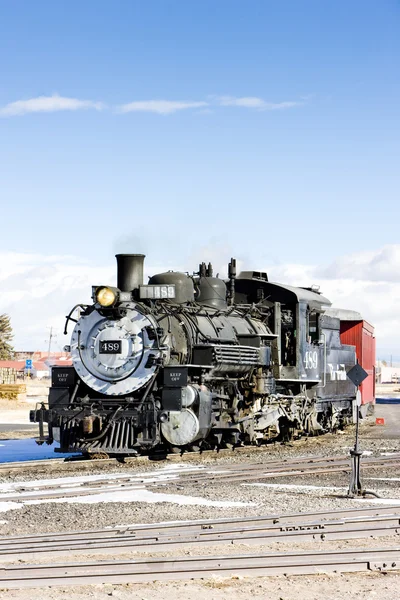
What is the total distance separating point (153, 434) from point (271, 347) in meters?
5.62

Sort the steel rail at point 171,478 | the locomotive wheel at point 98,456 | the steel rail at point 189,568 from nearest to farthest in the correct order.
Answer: the steel rail at point 189,568, the steel rail at point 171,478, the locomotive wheel at point 98,456

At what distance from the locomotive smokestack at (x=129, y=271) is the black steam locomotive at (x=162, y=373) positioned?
20 millimetres

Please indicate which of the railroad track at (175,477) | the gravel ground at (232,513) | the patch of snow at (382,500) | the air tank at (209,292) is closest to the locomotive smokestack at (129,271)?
the air tank at (209,292)

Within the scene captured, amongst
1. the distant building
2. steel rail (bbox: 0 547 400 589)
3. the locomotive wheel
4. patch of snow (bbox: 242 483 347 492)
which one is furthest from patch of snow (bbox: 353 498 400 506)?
the distant building

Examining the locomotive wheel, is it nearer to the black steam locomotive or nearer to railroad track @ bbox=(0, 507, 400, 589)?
the black steam locomotive

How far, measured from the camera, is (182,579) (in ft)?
26.4

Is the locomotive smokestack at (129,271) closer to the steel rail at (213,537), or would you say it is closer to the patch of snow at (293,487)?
the patch of snow at (293,487)

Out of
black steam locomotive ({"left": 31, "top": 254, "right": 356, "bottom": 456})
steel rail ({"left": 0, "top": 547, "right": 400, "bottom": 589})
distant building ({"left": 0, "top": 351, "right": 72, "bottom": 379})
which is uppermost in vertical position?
distant building ({"left": 0, "top": 351, "right": 72, "bottom": 379})

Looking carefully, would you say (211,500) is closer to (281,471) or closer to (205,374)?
(281,471)

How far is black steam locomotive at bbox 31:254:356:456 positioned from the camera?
17.6m

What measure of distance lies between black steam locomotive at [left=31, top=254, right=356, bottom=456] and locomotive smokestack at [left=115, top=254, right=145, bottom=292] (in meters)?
0.02

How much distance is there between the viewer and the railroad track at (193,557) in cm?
803

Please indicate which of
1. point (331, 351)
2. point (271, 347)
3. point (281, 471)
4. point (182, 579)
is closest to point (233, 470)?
point (281, 471)

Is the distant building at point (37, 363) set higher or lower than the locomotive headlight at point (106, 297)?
higher
